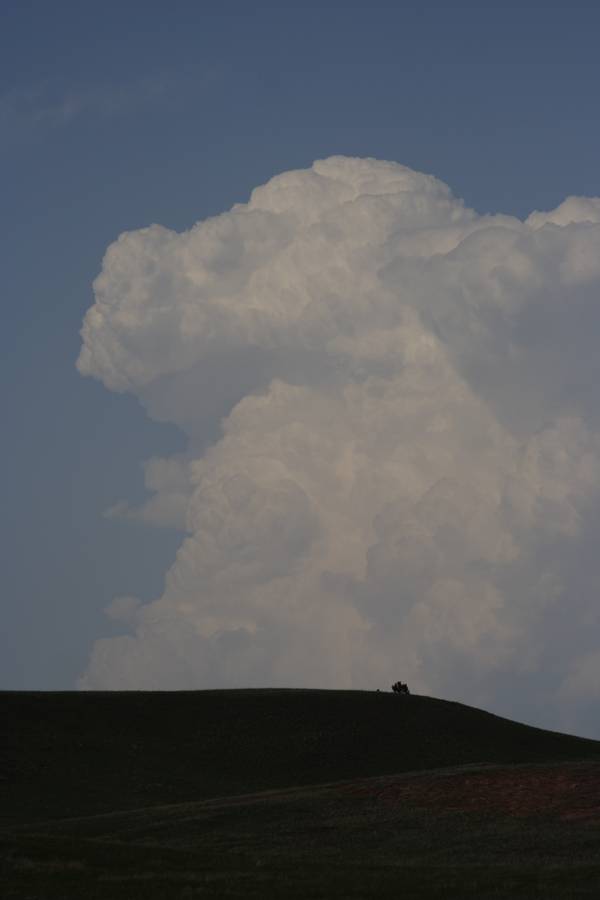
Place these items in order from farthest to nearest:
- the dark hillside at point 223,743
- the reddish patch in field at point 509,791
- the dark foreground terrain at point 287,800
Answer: the dark hillside at point 223,743 < the reddish patch in field at point 509,791 < the dark foreground terrain at point 287,800

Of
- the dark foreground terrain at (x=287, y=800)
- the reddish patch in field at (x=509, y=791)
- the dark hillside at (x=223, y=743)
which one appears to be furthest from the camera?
the dark hillside at (x=223, y=743)

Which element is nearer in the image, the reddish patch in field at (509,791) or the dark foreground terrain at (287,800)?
the dark foreground terrain at (287,800)

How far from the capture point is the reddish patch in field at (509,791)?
56.1m

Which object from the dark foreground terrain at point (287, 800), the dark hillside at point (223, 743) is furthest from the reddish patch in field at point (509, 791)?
the dark hillside at point (223, 743)

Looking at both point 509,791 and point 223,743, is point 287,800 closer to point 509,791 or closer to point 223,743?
point 509,791

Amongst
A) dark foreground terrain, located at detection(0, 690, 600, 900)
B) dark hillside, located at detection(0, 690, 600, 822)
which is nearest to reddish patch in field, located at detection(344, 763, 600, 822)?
dark foreground terrain, located at detection(0, 690, 600, 900)

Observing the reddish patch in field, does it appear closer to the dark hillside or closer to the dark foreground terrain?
the dark foreground terrain

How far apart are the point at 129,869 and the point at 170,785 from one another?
4076 cm

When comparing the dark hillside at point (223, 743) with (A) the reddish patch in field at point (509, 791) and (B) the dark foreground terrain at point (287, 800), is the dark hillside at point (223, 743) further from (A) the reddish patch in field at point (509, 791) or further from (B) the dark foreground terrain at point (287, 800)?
(A) the reddish patch in field at point (509, 791)

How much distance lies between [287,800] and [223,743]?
110 ft

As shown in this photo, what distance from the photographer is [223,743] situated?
3743 inches

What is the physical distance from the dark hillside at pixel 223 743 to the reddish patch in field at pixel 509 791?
18.6 m

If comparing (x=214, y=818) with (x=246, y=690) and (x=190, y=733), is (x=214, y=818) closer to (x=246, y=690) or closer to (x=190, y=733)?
(x=190, y=733)

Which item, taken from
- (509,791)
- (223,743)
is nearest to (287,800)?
(509,791)
